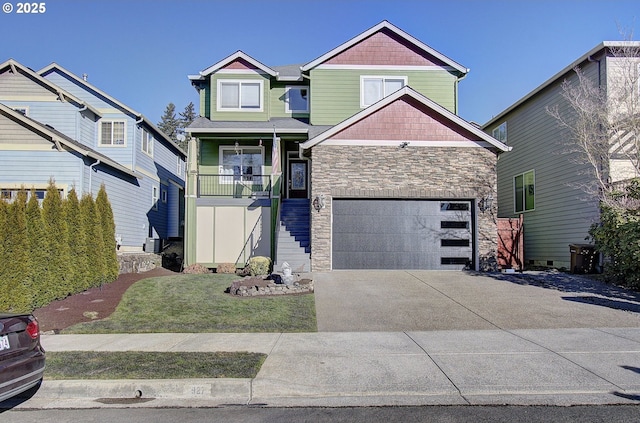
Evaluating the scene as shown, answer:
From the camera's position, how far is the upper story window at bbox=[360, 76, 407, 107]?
62.3 ft

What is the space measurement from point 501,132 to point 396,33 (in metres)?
7.41

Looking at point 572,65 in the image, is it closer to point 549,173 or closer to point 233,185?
point 549,173

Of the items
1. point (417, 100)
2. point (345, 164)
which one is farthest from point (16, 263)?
point (417, 100)

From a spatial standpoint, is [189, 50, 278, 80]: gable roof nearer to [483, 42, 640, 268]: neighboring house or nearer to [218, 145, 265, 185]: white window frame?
[218, 145, 265, 185]: white window frame

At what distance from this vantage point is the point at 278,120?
1944 cm

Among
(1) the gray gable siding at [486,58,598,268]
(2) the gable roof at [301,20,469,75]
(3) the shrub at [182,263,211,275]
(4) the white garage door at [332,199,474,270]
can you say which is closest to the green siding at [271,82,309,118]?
(2) the gable roof at [301,20,469,75]

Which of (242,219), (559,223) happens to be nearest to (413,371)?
(242,219)

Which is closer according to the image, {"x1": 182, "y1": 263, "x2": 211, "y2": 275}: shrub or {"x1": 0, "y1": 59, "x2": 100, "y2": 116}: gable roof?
{"x1": 182, "y1": 263, "x2": 211, "y2": 275}: shrub

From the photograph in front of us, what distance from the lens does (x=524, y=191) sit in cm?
1998

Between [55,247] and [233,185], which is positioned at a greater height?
[233,185]

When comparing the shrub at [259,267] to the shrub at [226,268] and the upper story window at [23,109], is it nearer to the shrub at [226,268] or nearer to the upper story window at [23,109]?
the shrub at [226,268]

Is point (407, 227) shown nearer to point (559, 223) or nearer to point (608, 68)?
point (559, 223)

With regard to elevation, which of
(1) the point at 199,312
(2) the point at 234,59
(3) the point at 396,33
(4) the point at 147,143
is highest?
(3) the point at 396,33

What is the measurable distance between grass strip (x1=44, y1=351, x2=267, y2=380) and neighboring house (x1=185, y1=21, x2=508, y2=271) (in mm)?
8198
